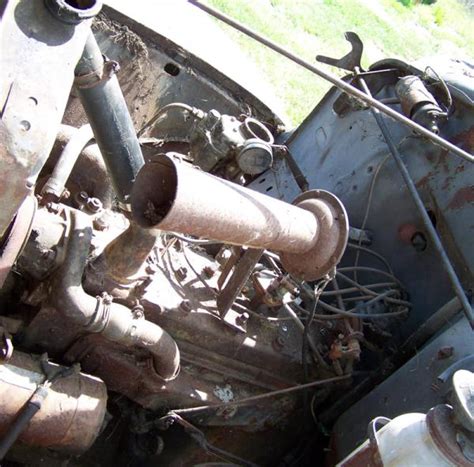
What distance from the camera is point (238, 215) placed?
1.78 m

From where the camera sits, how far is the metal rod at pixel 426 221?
2.43 meters

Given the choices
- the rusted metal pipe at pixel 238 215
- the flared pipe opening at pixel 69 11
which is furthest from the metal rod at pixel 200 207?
the flared pipe opening at pixel 69 11

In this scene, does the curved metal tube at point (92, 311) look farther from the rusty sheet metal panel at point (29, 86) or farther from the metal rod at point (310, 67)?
the metal rod at point (310, 67)

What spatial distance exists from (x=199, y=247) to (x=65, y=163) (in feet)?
2.51

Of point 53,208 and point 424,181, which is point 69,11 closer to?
point 53,208

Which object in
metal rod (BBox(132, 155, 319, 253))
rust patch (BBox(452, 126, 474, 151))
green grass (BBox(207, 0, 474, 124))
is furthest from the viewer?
green grass (BBox(207, 0, 474, 124))

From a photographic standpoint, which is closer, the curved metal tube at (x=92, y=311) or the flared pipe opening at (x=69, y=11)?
the flared pipe opening at (x=69, y=11)

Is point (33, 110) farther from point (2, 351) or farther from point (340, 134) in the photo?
point (340, 134)

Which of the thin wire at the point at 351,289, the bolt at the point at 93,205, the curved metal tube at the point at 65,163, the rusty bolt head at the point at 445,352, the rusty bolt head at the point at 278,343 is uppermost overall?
the rusty bolt head at the point at 445,352

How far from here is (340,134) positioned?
3.42 m

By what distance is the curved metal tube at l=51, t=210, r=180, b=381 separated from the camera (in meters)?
2.01

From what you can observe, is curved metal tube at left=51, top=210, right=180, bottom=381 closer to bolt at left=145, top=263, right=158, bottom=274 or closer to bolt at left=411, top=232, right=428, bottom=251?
bolt at left=145, top=263, right=158, bottom=274

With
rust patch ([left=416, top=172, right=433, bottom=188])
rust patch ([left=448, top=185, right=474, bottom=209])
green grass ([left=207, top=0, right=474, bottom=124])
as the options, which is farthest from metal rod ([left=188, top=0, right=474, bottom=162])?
green grass ([left=207, top=0, right=474, bottom=124])

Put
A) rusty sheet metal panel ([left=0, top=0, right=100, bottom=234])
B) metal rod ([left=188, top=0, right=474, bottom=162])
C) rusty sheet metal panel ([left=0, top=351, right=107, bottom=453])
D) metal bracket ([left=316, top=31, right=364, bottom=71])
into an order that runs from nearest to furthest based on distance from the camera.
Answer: rusty sheet metal panel ([left=0, top=0, right=100, bottom=234])
metal rod ([left=188, top=0, right=474, bottom=162])
rusty sheet metal panel ([left=0, top=351, right=107, bottom=453])
metal bracket ([left=316, top=31, right=364, bottom=71])
